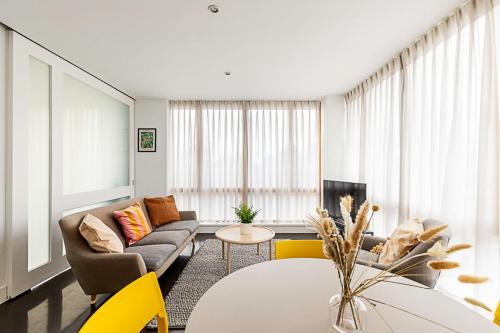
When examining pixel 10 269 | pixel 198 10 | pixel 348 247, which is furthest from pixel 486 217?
pixel 10 269

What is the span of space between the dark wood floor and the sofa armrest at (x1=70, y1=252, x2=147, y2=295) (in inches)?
12.2

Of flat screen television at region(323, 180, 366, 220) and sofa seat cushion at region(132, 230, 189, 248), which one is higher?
flat screen television at region(323, 180, 366, 220)

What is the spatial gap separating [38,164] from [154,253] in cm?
169

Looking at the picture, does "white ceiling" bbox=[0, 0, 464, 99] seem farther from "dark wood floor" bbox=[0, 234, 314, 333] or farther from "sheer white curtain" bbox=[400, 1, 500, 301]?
"dark wood floor" bbox=[0, 234, 314, 333]

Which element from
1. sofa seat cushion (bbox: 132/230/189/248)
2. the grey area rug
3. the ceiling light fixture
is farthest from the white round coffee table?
the ceiling light fixture

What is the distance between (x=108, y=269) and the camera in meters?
2.05

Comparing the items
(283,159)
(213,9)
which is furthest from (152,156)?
(213,9)

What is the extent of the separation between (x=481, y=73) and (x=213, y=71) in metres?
2.82

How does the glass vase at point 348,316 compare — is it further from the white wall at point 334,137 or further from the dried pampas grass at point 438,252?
the white wall at point 334,137

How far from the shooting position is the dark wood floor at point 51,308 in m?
1.93

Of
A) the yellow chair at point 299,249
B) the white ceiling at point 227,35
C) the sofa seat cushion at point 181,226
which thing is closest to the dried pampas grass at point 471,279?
the yellow chair at point 299,249

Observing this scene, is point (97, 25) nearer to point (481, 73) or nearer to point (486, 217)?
point (481, 73)

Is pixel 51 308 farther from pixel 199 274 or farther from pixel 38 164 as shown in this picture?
pixel 38 164

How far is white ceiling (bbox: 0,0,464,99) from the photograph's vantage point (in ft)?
6.53
